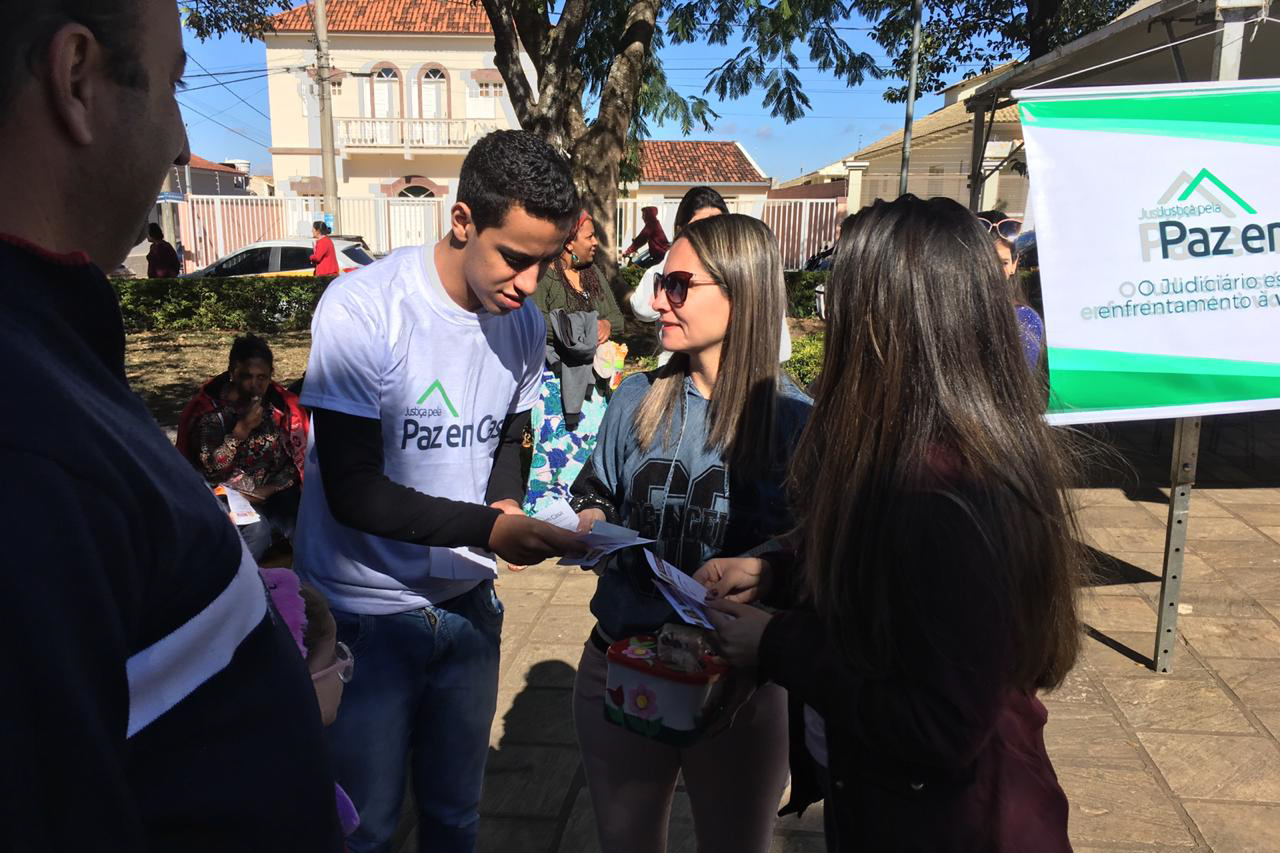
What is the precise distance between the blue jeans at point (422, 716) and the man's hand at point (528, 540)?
28 centimetres

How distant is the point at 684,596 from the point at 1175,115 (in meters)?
3.01

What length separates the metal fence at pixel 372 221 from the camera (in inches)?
862

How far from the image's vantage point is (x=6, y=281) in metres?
0.62

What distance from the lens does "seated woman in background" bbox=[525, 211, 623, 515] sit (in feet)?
17.5

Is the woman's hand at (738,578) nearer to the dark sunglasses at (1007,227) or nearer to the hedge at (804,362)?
the dark sunglasses at (1007,227)

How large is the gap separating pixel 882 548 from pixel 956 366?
1.05 feet

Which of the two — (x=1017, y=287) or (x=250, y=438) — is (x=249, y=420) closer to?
(x=250, y=438)

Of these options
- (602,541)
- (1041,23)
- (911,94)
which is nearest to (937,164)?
(911,94)

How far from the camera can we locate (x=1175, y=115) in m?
3.34

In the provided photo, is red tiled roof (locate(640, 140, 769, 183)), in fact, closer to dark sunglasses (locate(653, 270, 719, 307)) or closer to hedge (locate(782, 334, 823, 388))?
hedge (locate(782, 334, 823, 388))

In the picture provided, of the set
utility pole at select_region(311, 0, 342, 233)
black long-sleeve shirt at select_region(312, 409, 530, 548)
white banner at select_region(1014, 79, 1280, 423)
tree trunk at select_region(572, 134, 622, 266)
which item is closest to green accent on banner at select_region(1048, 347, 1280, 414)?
white banner at select_region(1014, 79, 1280, 423)

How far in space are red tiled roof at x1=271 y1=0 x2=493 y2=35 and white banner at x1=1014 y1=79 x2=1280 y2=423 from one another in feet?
103

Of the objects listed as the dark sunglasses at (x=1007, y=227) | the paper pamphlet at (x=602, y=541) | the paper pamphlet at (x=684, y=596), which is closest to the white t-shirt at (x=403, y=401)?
the paper pamphlet at (x=602, y=541)

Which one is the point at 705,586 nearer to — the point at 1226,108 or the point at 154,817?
the point at 154,817
